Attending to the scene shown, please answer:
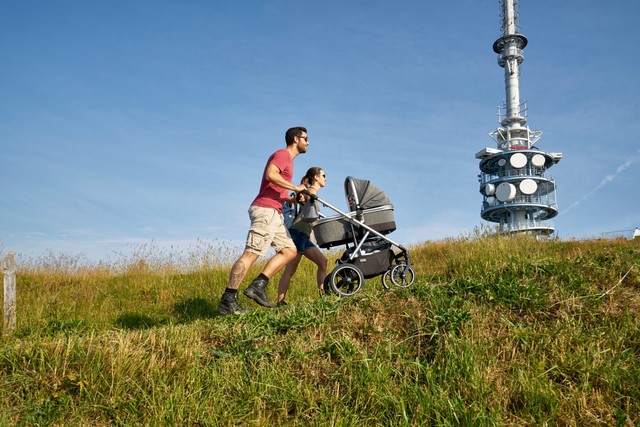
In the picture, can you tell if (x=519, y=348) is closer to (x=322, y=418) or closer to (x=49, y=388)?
(x=322, y=418)

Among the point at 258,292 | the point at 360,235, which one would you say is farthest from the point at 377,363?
the point at 360,235

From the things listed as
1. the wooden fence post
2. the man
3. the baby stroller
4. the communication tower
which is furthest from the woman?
the communication tower

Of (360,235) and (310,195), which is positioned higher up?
(310,195)

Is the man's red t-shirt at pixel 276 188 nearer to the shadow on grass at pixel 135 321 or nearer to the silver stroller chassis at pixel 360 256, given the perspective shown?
the silver stroller chassis at pixel 360 256

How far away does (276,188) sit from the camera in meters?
6.08

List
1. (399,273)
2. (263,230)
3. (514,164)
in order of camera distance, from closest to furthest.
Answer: (263,230), (399,273), (514,164)

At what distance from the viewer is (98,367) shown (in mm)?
3898

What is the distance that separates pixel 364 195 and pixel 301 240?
1076mm

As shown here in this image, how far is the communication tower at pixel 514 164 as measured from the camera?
44.2 metres

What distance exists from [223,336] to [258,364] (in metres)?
0.73

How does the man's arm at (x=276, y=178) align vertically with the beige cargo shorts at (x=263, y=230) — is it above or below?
above

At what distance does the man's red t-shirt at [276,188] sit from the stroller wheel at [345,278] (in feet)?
3.71

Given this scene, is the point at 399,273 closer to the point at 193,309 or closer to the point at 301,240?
the point at 301,240

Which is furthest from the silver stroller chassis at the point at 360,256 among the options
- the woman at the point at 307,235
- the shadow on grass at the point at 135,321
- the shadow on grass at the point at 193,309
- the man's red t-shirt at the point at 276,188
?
the shadow on grass at the point at 135,321
